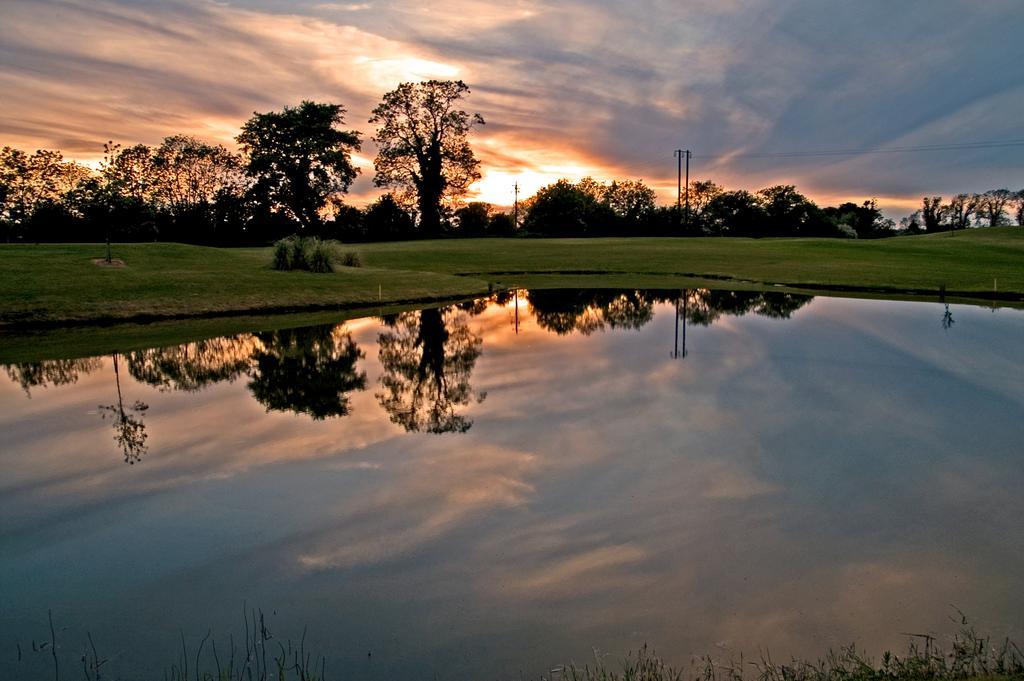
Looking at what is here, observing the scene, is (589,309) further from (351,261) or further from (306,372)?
(351,261)

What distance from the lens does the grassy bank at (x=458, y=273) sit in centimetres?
2908

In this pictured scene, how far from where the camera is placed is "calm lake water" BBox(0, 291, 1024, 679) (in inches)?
240

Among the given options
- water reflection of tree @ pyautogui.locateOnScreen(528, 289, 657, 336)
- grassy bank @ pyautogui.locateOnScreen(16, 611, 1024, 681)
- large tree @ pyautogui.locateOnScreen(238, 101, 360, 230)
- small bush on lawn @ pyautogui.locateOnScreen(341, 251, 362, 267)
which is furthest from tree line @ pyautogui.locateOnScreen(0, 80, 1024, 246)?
grassy bank @ pyautogui.locateOnScreen(16, 611, 1024, 681)

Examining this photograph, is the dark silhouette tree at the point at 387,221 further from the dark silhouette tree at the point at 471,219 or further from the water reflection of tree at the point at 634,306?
the water reflection of tree at the point at 634,306

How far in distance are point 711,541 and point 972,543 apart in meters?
2.90

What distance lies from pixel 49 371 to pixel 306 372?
672 cm

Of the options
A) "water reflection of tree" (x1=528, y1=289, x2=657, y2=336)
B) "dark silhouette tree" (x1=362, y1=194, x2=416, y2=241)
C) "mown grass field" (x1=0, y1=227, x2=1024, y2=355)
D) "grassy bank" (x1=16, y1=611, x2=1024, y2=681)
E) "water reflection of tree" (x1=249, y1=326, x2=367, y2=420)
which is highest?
"dark silhouette tree" (x1=362, y1=194, x2=416, y2=241)

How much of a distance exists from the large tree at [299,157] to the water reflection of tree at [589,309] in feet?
182

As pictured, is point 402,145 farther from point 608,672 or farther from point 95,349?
point 608,672

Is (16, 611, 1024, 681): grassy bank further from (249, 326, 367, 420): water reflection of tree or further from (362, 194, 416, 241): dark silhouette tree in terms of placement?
(362, 194, 416, 241): dark silhouette tree

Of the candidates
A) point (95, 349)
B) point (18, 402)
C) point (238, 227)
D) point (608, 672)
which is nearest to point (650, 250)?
point (238, 227)

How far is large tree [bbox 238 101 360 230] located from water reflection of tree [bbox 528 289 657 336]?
55.4 meters

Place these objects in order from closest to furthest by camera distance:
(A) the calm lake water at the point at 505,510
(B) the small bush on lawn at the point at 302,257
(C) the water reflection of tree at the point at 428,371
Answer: (A) the calm lake water at the point at 505,510 → (C) the water reflection of tree at the point at 428,371 → (B) the small bush on lawn at the point at 302,257

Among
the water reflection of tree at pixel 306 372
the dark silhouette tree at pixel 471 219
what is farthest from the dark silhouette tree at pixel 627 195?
the water reflection of tree at pixel 306 372
